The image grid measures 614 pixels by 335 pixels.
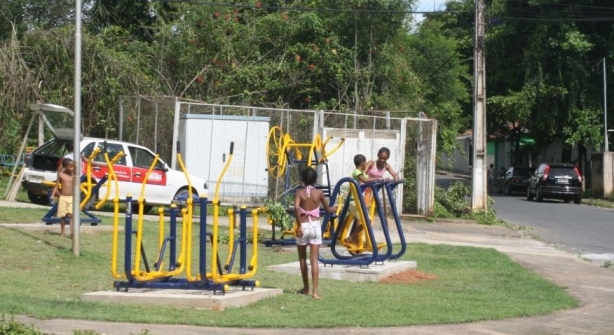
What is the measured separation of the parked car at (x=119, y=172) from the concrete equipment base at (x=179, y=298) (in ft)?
34.1

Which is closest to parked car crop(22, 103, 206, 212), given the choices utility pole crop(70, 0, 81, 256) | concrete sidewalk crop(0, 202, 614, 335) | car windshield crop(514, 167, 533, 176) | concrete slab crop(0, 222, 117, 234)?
concrete sidewalk crop(0, 202, 614, 335)

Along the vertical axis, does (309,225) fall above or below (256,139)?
below

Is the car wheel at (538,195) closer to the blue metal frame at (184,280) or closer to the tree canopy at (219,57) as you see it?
the tree canopy at (219,57)

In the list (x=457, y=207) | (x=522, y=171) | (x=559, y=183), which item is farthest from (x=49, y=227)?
(x=522, y=171)

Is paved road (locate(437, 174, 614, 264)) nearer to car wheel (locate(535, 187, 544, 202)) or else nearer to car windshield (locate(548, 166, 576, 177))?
car wheel (locate(535, 187, 544, 202))

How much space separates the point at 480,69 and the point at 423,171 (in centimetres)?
403

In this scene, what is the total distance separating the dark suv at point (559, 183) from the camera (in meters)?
40.0

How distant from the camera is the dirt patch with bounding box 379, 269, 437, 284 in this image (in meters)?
13.8

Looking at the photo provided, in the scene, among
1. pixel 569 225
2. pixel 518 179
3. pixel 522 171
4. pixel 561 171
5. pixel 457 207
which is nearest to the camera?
pixel 569 225

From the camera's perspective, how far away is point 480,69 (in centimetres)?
2870

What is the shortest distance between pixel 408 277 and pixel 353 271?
95cm

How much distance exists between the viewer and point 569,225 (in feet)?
90.0

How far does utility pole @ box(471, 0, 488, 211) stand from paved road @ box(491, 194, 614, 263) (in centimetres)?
137

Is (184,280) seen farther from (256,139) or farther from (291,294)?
(256,139)
